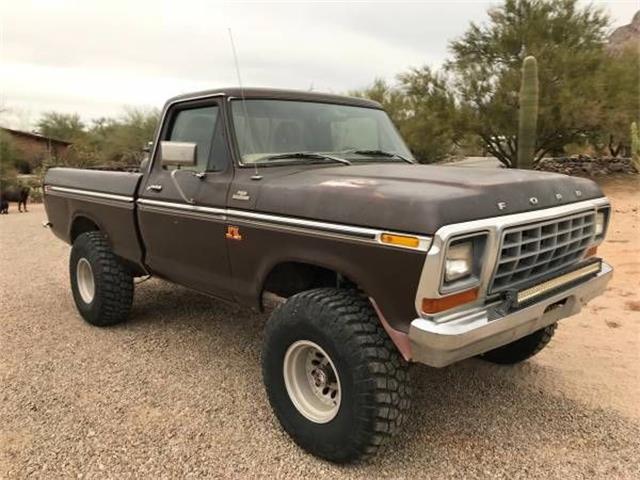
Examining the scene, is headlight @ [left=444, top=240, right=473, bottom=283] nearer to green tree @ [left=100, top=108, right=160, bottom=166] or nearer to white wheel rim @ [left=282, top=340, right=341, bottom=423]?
white wheel rim @ [left=282, top=340, right=341, bottom=423]

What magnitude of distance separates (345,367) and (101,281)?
112 inches

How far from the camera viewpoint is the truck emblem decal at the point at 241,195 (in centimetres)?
342

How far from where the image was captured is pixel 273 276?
354 centimetres

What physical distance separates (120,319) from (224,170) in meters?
2.11

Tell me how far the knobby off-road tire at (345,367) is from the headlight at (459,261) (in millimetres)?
475

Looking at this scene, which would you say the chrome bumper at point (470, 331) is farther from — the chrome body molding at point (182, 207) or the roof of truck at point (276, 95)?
the roof of truck at point (276, 95)

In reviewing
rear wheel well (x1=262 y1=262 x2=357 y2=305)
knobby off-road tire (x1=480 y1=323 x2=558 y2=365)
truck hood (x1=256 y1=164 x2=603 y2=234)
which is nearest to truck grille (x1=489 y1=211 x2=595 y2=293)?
truck hood (x1=256 y1=164 x2=603 y2=234)

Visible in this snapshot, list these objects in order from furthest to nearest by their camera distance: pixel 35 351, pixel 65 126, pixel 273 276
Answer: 1. pixel 65 126
2. pixel 35 351
3. pixel 273 276

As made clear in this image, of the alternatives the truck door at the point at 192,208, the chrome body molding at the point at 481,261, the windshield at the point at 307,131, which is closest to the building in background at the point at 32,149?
the truck door at the point at 192,208

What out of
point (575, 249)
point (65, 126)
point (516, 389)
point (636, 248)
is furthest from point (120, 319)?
point (65, 126)

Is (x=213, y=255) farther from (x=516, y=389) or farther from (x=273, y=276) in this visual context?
(x=516, y=389)

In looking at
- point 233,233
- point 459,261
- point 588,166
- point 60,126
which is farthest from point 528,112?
point 60,126

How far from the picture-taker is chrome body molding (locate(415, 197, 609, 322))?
245cm

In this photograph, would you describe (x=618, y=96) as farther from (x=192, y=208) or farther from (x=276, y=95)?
(x=192, y=208)
